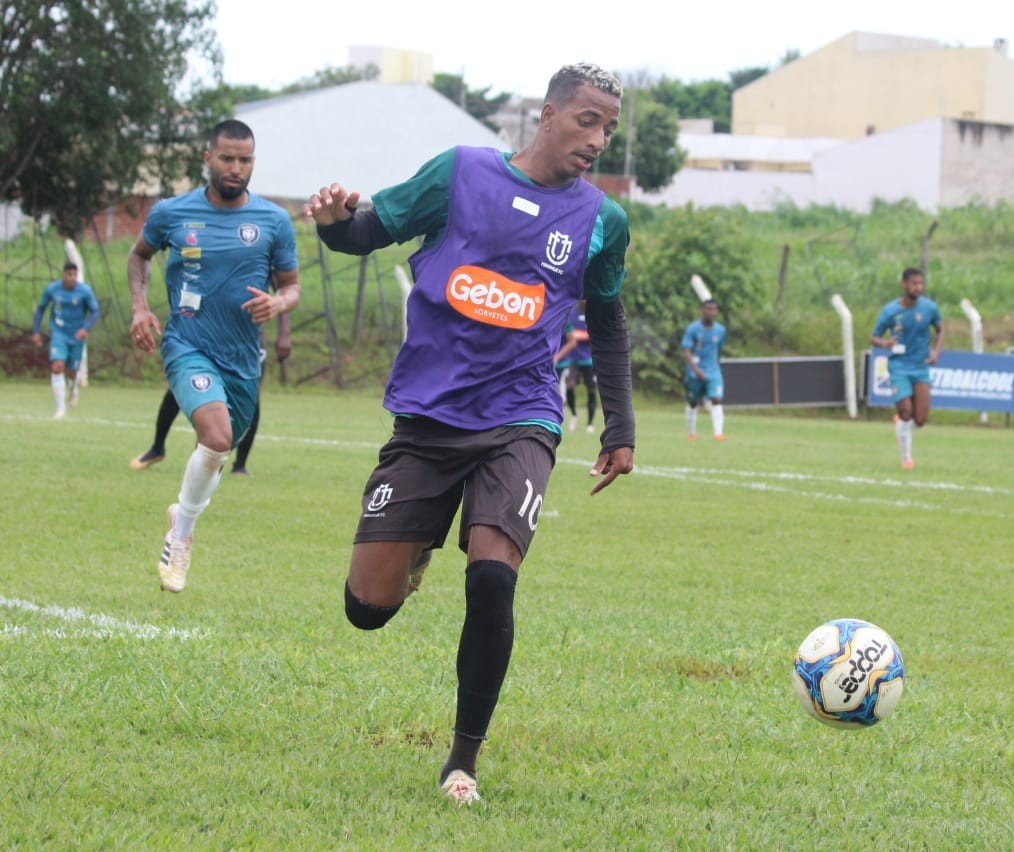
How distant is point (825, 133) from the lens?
81000 mm

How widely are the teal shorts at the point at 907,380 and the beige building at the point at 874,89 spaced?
58236mm

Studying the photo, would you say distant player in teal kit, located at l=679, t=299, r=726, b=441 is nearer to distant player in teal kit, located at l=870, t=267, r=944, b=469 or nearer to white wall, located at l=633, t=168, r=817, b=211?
distant player in teal kit, located at l=870, t=267, r=944, b=469

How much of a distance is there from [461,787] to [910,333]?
13.3 m

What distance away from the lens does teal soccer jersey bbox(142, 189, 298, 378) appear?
7.72 meters

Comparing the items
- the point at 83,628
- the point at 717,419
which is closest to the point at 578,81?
the point at 83,628

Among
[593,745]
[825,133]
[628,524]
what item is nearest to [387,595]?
[593,745]

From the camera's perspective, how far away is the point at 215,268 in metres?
7.84

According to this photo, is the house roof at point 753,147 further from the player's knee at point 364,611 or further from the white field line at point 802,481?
the player's knee at point 364,611

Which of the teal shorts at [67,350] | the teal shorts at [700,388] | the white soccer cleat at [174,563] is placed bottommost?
the teal shorts at [700,388]

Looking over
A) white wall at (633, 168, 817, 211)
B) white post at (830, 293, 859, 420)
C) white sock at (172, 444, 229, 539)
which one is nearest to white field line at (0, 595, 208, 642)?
white sock at (172, 444, 229, 539)

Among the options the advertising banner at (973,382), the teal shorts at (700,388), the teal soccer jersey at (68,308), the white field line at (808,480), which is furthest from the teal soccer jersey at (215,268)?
the advertising banner at (973,382)

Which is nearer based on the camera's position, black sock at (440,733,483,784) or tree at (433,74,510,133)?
black sock at (440,733,483,784)

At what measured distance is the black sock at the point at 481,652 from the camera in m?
3.87

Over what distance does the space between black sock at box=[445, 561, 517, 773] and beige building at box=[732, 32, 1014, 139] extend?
2804 inches
